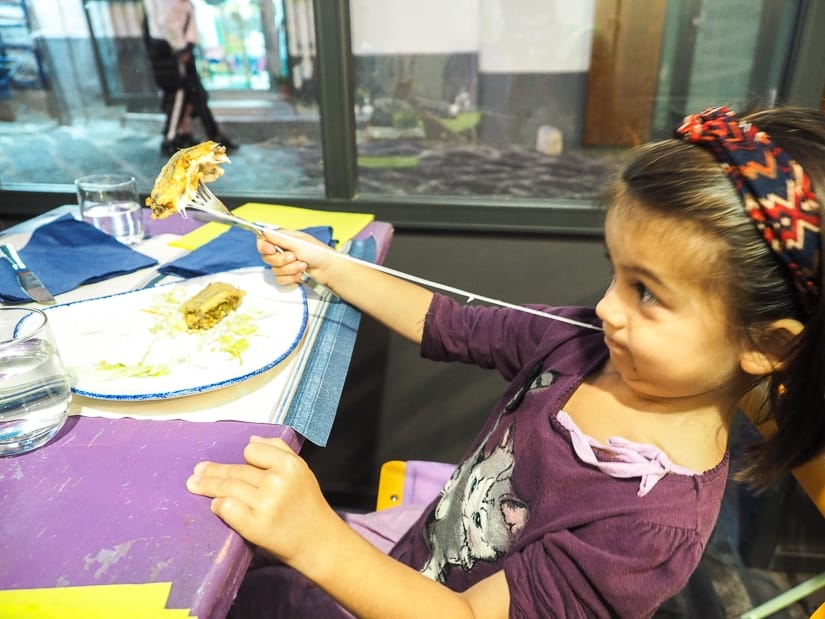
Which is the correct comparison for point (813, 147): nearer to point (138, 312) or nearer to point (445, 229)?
point (138, 312)

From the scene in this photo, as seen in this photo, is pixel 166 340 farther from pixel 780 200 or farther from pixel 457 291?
pixel 780 200

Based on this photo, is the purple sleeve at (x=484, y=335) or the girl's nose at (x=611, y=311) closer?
the girl's nose at (x=611, y=311)

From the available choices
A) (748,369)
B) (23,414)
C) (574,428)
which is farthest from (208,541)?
(748,369)

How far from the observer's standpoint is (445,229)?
1660 mm

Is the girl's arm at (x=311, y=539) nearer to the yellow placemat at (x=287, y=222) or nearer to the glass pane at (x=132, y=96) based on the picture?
the yellow placemat at (x=287, y=222)

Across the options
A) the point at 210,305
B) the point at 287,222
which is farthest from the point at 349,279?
the point at 287,222

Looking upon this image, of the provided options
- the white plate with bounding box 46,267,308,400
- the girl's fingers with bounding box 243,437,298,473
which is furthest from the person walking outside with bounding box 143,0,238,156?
the girl's fingers with bounding box 243,437,298,473

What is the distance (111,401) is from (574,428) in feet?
1.81

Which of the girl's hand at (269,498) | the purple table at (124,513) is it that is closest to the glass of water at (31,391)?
the purple table at (124,513)

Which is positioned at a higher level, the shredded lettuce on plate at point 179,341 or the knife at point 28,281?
the knife at point 28,281

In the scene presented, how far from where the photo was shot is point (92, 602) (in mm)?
451

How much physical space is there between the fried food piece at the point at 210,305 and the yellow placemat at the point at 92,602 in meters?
0.44

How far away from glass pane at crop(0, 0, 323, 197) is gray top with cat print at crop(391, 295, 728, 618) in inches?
37.7

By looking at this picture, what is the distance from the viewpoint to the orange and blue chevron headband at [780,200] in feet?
1.84
